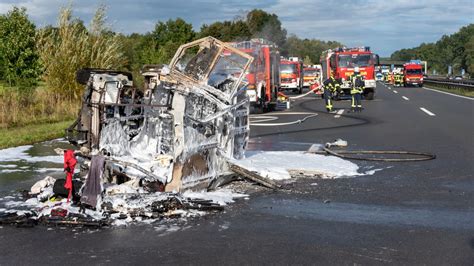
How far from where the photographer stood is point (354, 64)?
37.8 meters

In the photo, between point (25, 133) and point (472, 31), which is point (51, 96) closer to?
point (25, 133)

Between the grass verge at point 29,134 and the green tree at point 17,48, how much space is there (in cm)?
779

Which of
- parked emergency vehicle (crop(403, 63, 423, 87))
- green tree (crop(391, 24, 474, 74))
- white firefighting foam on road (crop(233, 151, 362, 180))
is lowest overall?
white firefighting foam on road (crop(233, 151, 362, 180))

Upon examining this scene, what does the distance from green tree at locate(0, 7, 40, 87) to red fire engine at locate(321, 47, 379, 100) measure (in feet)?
59.0

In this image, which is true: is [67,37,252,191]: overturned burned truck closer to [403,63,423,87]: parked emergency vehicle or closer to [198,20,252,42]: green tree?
[403,63,423,87]: parked emergency vehicle

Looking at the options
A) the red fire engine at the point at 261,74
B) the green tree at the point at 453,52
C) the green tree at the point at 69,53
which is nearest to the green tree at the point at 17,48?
the green tree at the point at 69,53

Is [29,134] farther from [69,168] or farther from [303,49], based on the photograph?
[303,49]

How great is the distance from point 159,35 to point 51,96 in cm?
5551

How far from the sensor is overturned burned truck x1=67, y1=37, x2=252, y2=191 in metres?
7.72

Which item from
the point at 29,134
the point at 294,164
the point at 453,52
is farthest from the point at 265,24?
the point at 294,164

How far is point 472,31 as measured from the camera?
18700 centimetres

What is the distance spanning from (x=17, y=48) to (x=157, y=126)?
2203 cm

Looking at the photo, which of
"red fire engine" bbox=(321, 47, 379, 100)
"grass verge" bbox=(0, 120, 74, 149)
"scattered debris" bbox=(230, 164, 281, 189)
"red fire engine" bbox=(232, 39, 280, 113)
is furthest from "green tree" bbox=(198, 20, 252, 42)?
"scattered debris" bbox=(230, 164, 281, 189)

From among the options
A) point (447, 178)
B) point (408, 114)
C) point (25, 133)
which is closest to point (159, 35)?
point (408, 114)
